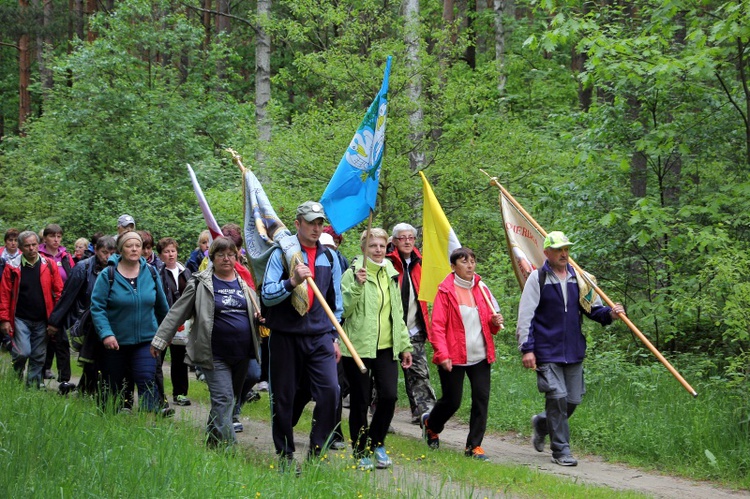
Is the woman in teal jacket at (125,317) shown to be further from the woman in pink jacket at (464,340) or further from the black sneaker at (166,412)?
the woman in pink jacket at (464,340)

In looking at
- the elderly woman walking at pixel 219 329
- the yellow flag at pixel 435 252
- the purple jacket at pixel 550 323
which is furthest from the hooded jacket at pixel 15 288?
the purple jacket at pixel 550 323

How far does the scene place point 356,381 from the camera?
822 centimetres

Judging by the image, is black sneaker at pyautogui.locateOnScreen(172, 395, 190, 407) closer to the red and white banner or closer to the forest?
the forest

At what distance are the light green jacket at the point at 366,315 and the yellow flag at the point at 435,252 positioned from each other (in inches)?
46.2

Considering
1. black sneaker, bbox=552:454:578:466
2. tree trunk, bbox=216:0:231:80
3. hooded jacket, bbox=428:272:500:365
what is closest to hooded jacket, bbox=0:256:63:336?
hooded jacket, bbox=428:272:500:365

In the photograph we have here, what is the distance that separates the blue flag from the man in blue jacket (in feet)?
5.92

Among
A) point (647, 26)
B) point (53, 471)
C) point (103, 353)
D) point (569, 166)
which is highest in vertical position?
point (647, 26)

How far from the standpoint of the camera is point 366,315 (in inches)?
329

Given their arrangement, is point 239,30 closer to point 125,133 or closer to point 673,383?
point 125,133

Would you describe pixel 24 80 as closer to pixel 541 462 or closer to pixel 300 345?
pixel 541 462

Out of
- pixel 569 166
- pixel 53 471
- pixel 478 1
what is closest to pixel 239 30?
pixel 478 1

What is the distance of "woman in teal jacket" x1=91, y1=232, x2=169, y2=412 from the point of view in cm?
931

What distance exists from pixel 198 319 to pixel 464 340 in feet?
7.88

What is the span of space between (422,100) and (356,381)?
674 centimetres
